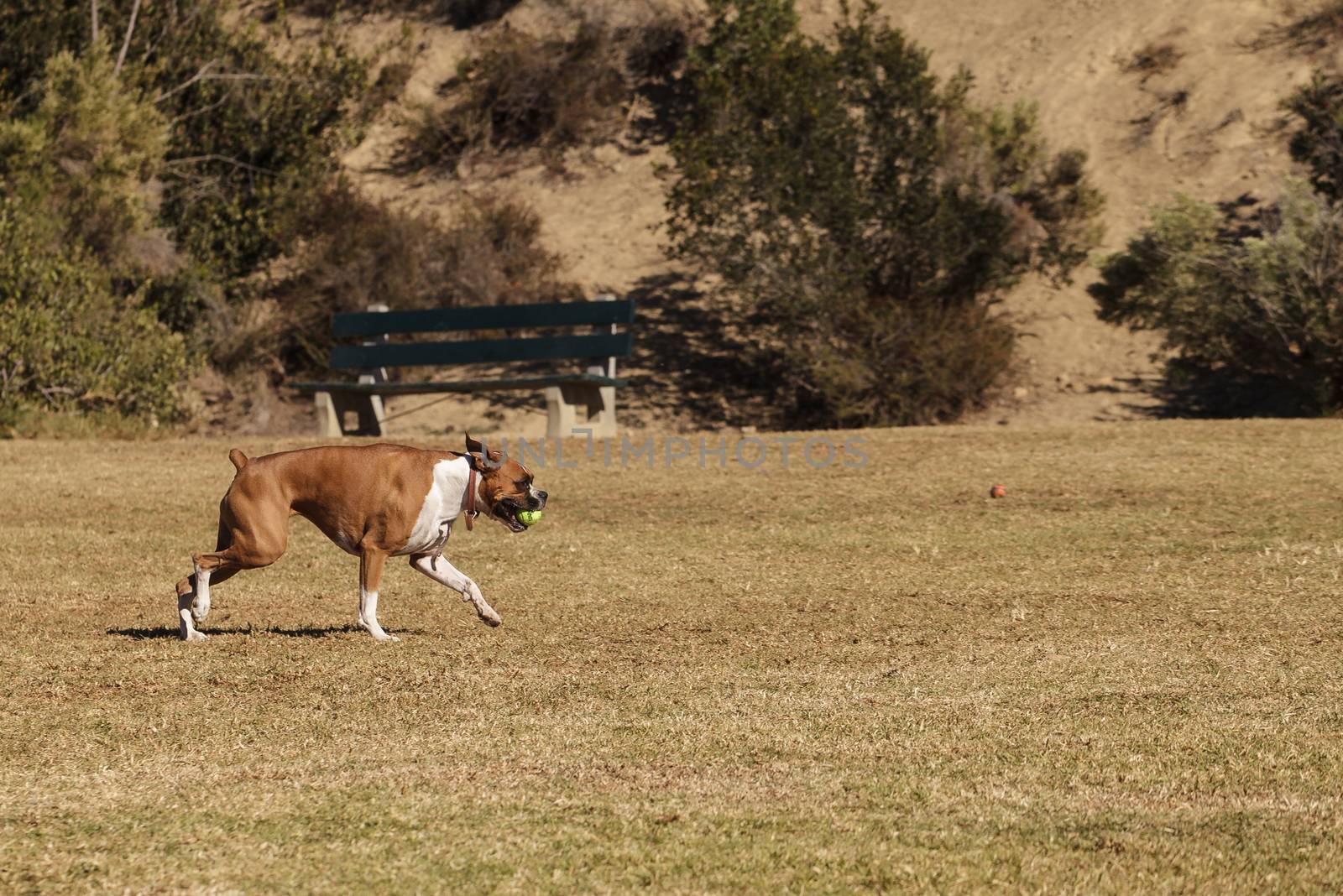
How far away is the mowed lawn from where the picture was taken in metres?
5.94

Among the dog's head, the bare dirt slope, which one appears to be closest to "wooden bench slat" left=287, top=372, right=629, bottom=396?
the bare dirt slope

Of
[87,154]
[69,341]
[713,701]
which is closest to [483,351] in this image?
[69,341]

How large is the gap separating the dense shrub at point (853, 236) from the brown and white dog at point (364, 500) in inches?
596

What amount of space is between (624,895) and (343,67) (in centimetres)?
2539

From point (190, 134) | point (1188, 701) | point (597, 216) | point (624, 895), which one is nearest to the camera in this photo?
point (624, 895)

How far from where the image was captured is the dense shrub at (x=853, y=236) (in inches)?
980

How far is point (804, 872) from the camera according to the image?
226 inches

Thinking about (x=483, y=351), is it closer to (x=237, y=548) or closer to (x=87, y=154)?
(x=87, y=154)

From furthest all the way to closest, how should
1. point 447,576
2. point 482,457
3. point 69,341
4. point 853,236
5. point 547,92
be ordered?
point 547,92 < point 853,236 < point 69,341 < point 447,576 < point 482,457

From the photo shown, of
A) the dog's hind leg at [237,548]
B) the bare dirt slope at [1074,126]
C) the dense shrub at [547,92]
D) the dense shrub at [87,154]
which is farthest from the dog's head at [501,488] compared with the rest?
the dense shrub at [547,92]

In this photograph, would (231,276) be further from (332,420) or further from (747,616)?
(747,616)

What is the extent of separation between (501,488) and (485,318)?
1354 cm

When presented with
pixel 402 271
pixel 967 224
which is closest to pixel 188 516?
pixel 402 271

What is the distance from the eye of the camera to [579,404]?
71.0 feet
